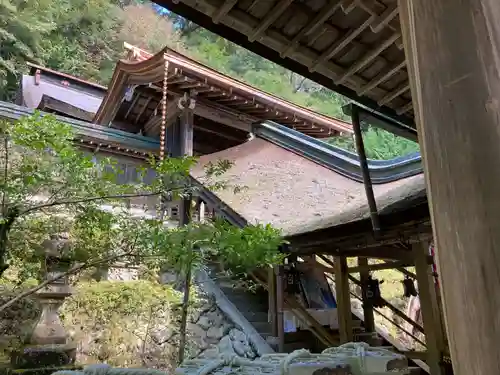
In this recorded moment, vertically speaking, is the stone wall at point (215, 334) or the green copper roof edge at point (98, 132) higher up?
the green copper roof edge at point (98, 132)

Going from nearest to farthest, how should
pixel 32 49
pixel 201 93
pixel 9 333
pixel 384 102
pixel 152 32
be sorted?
pixel 384 102, pixel 9 333, pixel 201 93, pixel 32 49, pixel 152 32

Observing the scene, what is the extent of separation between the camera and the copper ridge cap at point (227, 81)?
7.35 metres

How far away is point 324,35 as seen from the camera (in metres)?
2.71

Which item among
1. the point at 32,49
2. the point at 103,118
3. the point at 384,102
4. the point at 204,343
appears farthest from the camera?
the point at 32,49

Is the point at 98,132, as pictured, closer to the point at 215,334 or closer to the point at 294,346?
the point at 215,334

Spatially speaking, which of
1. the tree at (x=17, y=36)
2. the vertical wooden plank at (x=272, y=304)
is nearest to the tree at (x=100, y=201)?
the vertical wooden plank at (x=272, y=304)

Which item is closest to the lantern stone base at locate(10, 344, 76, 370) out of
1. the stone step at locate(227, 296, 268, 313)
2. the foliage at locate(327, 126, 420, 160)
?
the stone step at locate(227, 296, 268, 313)

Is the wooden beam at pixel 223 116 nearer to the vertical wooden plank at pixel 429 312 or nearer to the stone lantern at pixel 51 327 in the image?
the stone lantern at pixel 51 327

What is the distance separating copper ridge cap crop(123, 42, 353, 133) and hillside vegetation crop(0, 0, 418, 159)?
225 inches

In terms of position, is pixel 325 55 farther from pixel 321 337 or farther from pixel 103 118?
pixel 103 118

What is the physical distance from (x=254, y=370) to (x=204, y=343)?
4295mm

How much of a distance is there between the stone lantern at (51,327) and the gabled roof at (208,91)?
168 inches

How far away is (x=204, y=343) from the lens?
20.1 feet

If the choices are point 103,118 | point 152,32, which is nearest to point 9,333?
point 103,118
